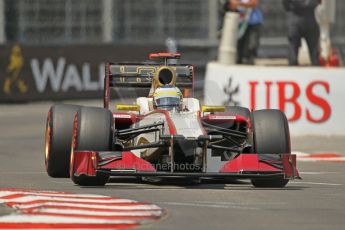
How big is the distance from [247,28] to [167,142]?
47.7 ft

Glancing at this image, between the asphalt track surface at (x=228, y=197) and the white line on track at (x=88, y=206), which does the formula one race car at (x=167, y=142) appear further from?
the white line on track at (x=88, y=206)

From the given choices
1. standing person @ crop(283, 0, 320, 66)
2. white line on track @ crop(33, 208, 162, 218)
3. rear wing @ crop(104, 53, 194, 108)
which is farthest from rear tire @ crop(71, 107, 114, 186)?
standing person @ crop(283, 0, 320, 66)

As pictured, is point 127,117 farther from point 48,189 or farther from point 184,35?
point 184,35

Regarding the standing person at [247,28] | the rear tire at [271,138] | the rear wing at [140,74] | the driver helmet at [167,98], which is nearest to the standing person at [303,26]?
the standing person at [247,28]

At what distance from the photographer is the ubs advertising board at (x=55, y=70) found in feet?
94.5

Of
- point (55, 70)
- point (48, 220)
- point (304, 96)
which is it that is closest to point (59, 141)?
point (48, 220)

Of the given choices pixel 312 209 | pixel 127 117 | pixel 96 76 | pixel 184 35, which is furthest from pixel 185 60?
pixel 312 209

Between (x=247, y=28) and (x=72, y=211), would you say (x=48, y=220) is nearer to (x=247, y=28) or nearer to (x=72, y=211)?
(x=72, y=211)

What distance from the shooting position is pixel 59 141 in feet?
46.1

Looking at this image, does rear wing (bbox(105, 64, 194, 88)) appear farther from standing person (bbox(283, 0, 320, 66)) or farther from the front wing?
standing person (bbox(283, 0, 320, 66))

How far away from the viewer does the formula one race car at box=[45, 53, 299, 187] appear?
12.9 metres

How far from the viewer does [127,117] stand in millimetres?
13914

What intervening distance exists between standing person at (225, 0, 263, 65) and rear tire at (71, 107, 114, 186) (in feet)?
41.2

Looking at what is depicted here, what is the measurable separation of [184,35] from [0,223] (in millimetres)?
22217
